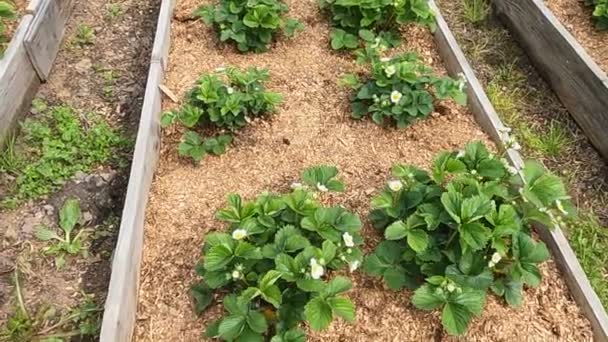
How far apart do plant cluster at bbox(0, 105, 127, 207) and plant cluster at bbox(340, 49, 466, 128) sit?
1435mm

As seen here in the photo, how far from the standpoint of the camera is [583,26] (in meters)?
3.87

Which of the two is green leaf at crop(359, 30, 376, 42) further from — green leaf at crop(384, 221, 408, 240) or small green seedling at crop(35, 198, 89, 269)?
small green seedling at crop(35, 198, 89, 269)

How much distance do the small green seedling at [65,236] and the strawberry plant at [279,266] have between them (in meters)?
0.88

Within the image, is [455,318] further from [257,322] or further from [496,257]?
[257,322]

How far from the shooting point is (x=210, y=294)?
7.99 feet

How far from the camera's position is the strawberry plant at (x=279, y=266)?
85.4 inches

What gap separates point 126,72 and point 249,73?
1153mm

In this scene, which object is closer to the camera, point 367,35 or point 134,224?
point 134,224

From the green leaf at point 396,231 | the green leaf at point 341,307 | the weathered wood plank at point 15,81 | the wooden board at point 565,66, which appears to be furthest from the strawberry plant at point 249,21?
the green leaf at point 341,307

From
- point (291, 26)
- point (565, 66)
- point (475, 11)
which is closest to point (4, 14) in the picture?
point (291, 26)

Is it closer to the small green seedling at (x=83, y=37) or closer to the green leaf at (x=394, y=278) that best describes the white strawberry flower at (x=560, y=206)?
the green leaf at (x=394, y=278)

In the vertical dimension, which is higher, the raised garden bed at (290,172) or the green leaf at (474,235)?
the green leaf at (474,235)

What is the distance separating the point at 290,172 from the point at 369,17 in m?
1.16

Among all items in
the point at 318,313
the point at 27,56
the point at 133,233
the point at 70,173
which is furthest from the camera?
the point at 27,56
